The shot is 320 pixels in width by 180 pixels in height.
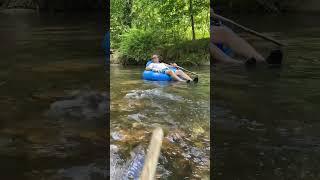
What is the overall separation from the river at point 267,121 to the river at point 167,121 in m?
0.22

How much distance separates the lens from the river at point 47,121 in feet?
20.6

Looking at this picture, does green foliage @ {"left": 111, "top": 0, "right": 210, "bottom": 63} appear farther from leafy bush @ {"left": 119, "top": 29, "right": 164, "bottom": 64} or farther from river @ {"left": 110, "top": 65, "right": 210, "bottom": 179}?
river @ {"left": 110, "top": 65, "right": 210, "bottom": 179}

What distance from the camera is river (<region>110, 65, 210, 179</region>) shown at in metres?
6.18

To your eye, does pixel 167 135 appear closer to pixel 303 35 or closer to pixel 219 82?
pixel 219 82

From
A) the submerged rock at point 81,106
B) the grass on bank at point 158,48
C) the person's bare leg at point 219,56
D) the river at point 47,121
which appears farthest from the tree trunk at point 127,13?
the submerged rock at point 81,106

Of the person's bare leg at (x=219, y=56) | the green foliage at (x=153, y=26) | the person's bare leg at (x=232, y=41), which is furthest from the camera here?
the green foliage at (x=153, y=26)

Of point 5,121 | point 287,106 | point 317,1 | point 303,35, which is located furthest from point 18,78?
point 317,1

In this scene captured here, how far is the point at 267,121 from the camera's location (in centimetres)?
814

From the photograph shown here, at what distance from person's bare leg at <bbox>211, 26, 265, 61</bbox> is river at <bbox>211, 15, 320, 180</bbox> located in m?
0.68

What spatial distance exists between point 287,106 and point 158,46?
901 centimetres

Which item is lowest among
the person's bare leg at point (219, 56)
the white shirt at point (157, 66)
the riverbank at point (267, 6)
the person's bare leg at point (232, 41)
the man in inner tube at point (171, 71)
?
the man in inner tube at point (171, 71)

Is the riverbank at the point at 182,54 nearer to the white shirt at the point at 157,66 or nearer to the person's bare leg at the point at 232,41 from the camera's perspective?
the person's bare leg at the point at 232,41

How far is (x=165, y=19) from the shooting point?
1898cm

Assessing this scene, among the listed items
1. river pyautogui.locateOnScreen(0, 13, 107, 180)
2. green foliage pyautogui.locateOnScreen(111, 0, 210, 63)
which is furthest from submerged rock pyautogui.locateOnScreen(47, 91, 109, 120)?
green foliage pyautogui.locateOnScreen(111, 0, 210, 63)
